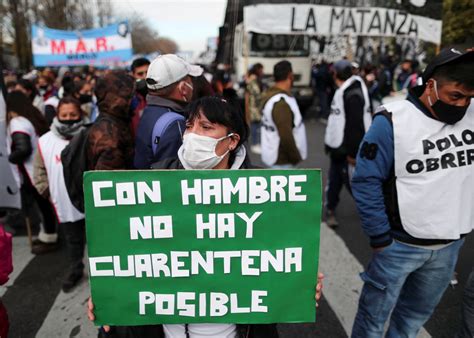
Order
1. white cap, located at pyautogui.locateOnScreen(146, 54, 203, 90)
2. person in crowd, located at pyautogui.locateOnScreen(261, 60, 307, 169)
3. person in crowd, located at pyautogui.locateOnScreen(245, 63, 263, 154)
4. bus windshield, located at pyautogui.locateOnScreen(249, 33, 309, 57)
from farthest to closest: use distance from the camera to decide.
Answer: bus windshield, located at pyautogui.locateOnScreen(249, 33, 309, 57) < person in crowd, located at pyautogui.locateOnScreen(245, 63, 263, 154) < person in crowd, located at pyautogui.locateOnScreen(261, 60, 307, 169) < white cap, located at pyautogui.locateOnScreen(146, 54, 203, 90)

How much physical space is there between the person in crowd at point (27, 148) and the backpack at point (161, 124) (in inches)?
91.3

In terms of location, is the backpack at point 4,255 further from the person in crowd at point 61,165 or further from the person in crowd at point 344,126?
the person in crowd at point 344,126

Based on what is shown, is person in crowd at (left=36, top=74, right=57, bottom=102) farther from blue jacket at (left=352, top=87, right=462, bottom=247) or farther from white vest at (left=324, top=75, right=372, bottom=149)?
blue jacket at (left=352, top=87, right=462, bottom=247)

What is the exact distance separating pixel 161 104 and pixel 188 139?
0.88 metres

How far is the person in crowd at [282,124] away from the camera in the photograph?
402 cm

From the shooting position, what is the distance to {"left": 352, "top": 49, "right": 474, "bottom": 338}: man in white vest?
192 cm

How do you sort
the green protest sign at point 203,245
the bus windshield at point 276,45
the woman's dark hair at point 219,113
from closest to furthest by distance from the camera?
the green protest sign at point 203,245, the woman's dark hair at point 219,113, the bus windshield at point 276,45

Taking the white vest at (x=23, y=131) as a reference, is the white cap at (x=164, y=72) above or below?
above

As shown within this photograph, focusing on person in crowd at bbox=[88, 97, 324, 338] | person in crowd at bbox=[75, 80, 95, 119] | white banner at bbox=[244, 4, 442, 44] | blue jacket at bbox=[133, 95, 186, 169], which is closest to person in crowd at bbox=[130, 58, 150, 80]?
person in crowd at bbox=[75, 80, 95, 119]

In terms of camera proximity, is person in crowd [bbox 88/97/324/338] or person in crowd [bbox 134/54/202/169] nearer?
person in crowd [bbox 88/97/324/338]

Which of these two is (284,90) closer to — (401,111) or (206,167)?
(401,111)

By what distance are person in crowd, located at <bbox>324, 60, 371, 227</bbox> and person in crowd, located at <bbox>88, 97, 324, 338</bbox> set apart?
275cm

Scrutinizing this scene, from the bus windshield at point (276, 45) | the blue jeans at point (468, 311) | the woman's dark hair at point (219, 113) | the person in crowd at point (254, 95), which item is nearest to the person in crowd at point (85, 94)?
the person in crowd at point (254, 95)

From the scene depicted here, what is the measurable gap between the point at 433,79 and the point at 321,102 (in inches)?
473
